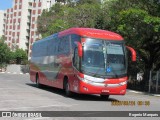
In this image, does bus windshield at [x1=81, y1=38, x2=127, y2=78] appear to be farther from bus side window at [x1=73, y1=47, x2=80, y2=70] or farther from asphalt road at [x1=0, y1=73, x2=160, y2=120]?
asphalt road at [x1=0, y1=73, x2=160, y2=120]

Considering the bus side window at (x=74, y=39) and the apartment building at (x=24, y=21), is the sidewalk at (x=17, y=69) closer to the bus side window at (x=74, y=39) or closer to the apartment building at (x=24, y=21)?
the apartment building at (x=24, y=21)

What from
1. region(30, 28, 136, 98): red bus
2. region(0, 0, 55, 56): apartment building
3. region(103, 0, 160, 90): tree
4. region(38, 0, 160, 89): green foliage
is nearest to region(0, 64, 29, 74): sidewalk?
region(0, 0, 55, 56): apartment building

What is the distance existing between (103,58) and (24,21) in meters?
112

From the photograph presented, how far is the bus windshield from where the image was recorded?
19.2 meters

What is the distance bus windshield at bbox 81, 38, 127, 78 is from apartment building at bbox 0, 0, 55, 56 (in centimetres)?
10582

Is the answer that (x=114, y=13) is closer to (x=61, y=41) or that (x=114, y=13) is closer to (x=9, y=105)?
(x=61, y=41)

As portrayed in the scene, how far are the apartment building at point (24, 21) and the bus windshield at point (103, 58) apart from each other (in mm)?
105823

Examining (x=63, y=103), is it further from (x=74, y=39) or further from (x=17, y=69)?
(x=17, y=69)

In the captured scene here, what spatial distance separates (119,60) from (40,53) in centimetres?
1000

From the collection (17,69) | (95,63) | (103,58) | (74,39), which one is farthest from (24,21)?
(95,63)

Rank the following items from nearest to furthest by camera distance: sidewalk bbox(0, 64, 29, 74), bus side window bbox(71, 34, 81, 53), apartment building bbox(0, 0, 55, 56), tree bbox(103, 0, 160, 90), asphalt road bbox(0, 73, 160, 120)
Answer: asphalt road bbox(0, 73, 160, 120) < bus side window bbox(71, 34, 81, 53) < tree bbox(103, 0, 160, 90) < sidewalk bbox(0, 64, 29, 74) < apartment building bbox(0, 0, 55, 56)

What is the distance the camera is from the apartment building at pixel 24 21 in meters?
127

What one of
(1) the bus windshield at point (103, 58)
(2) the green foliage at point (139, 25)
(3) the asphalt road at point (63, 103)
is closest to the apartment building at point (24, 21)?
(2) the green foliage at point (139, 25)

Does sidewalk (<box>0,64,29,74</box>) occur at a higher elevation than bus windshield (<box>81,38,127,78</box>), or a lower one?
lower
